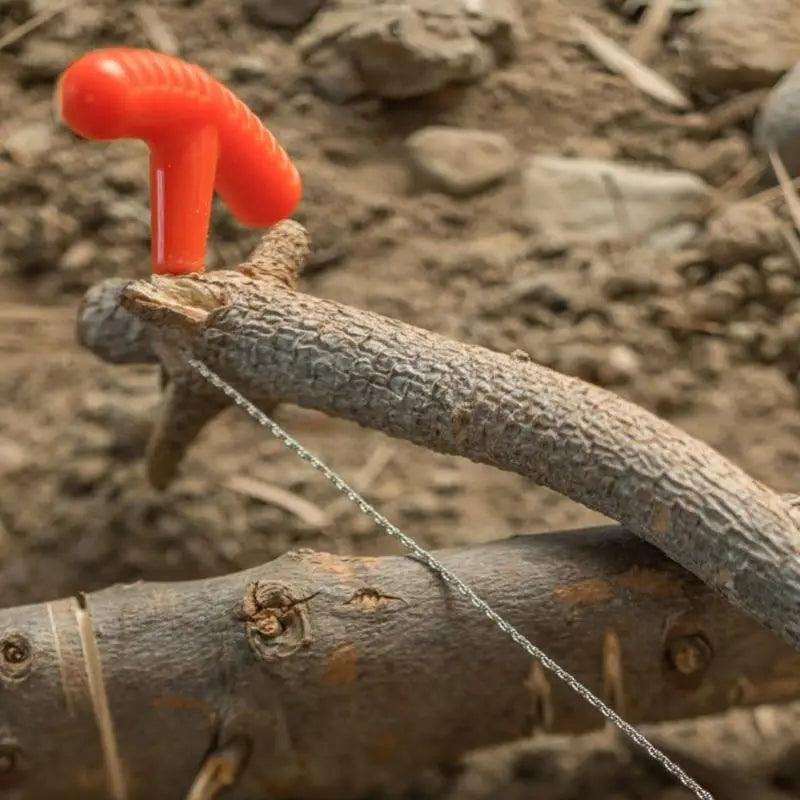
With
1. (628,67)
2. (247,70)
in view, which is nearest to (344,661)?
(247,70)

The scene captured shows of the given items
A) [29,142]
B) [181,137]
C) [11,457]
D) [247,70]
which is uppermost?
[181,137]

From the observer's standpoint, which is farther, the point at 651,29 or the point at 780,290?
the point at 651,29

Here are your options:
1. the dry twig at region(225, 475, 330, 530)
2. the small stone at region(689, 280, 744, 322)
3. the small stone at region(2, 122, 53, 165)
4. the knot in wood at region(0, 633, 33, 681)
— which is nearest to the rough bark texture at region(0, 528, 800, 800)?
the knot in wood at region(0, 633, 33, 681)

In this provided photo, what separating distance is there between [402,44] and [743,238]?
0.46m

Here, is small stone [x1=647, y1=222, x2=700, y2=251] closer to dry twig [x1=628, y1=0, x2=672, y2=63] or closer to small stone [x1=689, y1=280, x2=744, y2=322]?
small stone [x1=689, y1=280, x2=744, y2=322]

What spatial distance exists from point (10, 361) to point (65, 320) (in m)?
0.08

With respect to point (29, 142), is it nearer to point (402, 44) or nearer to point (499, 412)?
point (402, 44)

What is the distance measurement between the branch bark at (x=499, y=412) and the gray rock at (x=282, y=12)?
76 cm

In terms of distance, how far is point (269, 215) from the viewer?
885mm

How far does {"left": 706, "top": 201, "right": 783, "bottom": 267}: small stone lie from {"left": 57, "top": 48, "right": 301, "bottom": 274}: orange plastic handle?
0.62 metres

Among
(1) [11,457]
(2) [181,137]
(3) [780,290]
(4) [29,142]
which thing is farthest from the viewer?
(4) [29,142]

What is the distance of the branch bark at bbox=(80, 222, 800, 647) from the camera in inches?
30.7

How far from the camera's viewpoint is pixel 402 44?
1444mm

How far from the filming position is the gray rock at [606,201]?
4.62 feet
